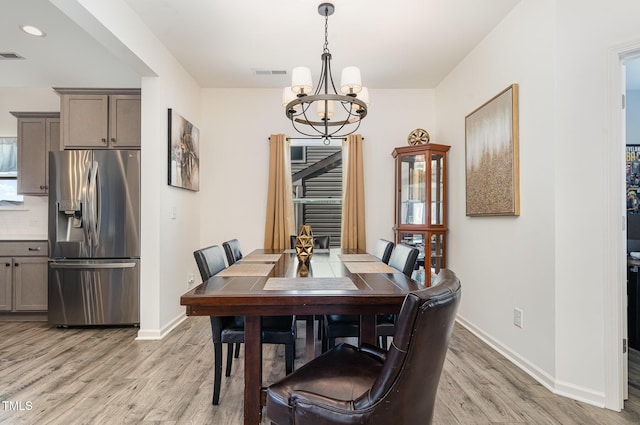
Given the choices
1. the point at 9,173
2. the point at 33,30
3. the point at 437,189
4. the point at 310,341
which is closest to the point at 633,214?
the point at 437,189

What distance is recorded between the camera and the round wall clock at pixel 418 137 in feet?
13.1

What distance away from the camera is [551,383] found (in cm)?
208

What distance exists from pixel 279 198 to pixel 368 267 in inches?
85.2

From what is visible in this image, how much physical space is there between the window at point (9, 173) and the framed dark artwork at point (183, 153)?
79.1 inches

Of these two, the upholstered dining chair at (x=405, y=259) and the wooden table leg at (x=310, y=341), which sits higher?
the upholstered dining chair at (x=405, y=259)

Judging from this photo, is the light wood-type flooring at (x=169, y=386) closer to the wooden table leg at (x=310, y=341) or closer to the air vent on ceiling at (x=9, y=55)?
the wooden table leg at (x=310, y=341)

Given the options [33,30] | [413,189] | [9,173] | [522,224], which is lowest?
[522,224]

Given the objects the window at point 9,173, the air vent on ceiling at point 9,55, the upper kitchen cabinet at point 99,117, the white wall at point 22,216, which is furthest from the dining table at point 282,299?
the window at point 9,173

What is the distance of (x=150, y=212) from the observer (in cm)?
302

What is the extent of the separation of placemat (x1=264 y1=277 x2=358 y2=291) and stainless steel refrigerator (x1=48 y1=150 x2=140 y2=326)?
215 cm

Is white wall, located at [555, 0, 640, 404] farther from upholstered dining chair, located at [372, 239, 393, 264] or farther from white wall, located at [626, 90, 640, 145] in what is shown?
white wall, located at [626, 90, 640, 145]

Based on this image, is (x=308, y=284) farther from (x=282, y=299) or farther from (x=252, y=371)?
(x=252, y=371)

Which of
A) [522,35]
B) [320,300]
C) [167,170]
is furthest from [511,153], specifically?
[167,170]

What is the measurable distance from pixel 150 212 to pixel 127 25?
1.55 meters
